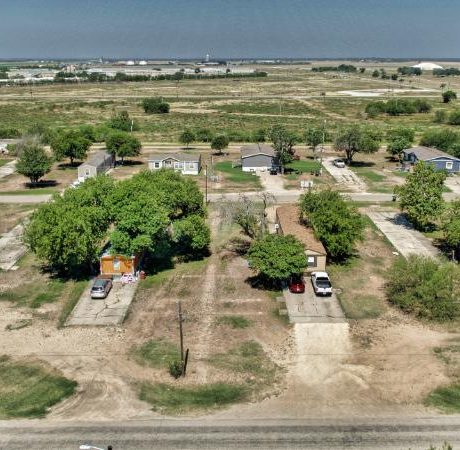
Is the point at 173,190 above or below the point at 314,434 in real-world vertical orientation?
above

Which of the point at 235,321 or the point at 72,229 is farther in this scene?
the point at 72,229

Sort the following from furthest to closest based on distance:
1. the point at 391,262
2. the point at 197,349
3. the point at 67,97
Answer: the point at 67,97
the point at 391,262
the point at 197,349

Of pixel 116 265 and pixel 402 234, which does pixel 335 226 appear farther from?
pixel 116 265

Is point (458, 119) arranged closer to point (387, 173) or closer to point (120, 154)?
point (387, 173)

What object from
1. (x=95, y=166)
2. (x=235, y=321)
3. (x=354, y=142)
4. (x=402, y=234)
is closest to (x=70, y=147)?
(x=95, y=166)

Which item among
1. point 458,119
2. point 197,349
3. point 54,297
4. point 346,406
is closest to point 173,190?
point 54,297
